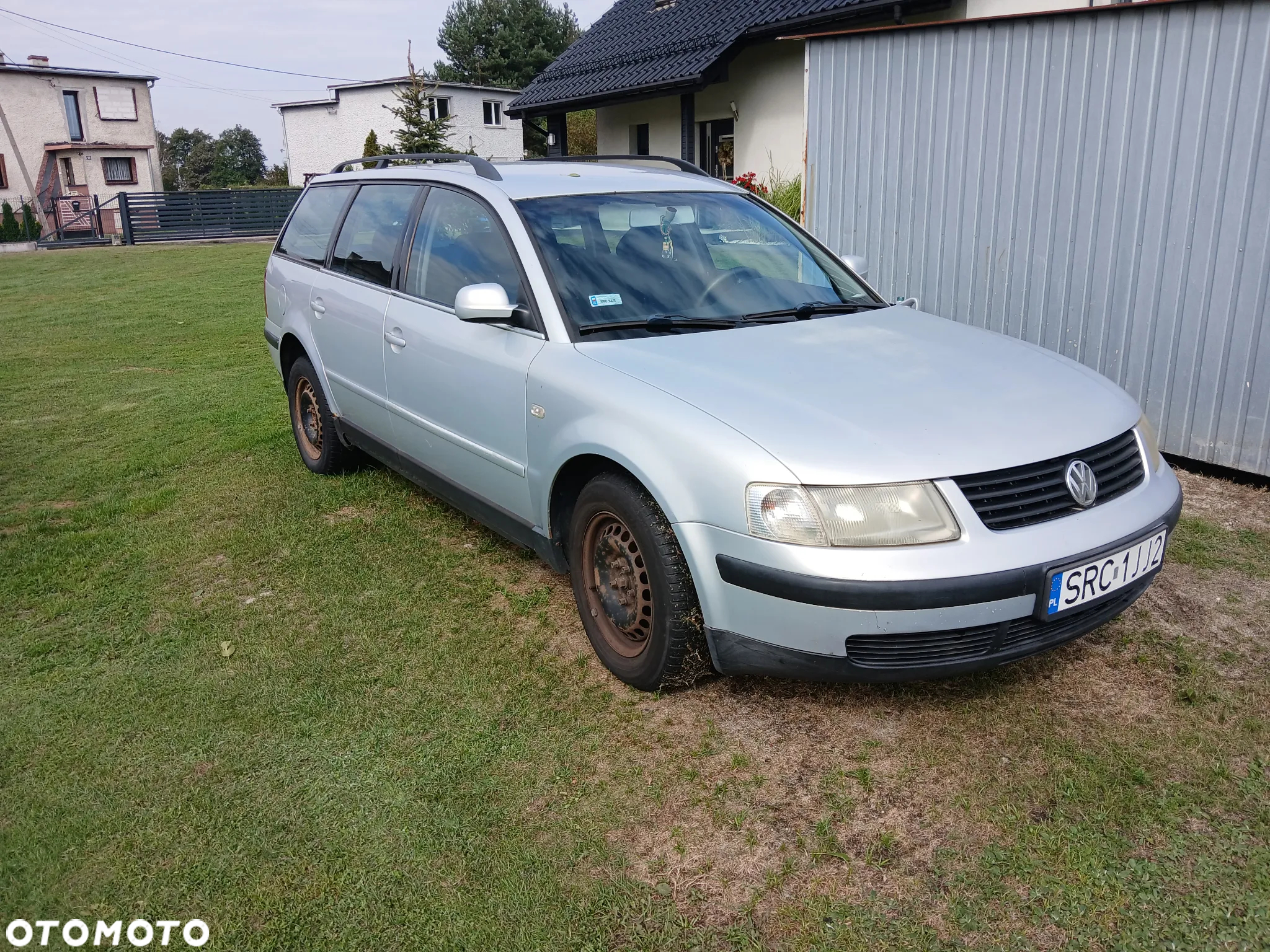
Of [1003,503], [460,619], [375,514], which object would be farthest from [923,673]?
[375,514]

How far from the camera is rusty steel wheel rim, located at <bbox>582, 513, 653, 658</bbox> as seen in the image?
3.32m

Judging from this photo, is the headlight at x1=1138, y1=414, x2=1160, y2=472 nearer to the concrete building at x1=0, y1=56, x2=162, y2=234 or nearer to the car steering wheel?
the car steering wheel

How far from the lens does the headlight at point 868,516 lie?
2768 mm

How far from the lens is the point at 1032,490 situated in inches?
114

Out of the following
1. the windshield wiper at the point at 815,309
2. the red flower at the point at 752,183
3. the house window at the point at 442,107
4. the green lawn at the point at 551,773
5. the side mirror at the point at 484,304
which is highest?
the house window at the point at 442,107

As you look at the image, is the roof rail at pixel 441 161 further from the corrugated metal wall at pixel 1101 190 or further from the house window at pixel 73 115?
the house window at pixel 73 115

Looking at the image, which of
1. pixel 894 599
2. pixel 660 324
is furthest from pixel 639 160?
pixel 894 599

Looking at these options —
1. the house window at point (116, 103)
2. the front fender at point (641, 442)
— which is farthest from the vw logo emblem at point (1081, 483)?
the house window at point (116, 103)

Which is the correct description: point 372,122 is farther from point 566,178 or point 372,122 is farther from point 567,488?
point 567,488

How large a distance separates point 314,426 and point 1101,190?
4841 mm

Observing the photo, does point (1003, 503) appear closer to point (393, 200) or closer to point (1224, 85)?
point (393, 200)

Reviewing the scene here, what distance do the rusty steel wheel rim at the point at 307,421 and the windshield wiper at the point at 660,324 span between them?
2.74 m

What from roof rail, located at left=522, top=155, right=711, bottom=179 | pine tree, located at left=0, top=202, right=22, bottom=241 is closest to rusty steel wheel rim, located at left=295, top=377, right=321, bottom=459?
roof rail, located at left=522, top=155, right=711, bottom=179

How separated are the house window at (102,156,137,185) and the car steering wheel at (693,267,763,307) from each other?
Answer: 4691 cm
